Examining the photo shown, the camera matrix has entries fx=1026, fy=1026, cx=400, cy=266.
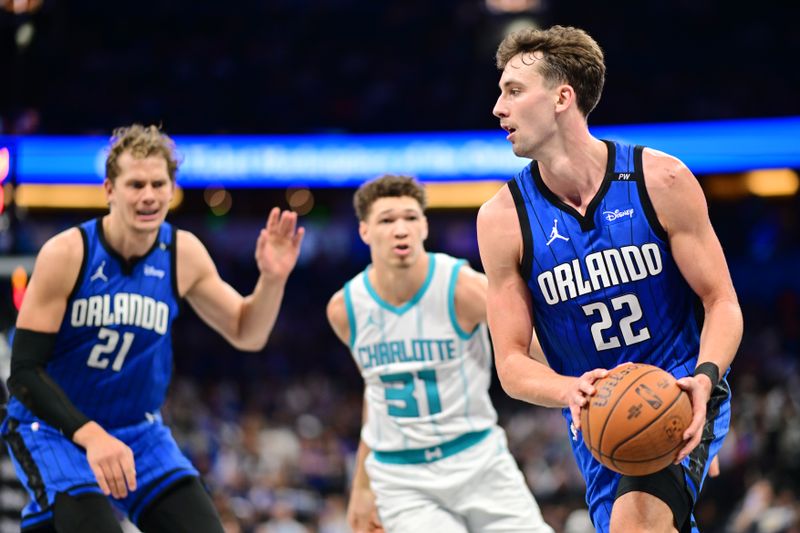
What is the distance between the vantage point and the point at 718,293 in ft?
11.9

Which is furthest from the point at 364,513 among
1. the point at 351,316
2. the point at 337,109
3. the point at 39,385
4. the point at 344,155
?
the point at 337,109

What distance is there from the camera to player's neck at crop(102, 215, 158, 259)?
4.89 m

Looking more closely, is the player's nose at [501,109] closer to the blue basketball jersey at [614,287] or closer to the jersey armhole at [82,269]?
the blue basketball jersey at [614,287]

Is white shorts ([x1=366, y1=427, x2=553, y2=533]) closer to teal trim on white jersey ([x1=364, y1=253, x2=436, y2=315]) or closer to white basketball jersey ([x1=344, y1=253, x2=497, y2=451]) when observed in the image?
white basketball jersey ([x1=344, y1=253, x2=497, y2=451])

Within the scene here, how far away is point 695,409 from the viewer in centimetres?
321

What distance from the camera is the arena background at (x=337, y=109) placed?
679 inches

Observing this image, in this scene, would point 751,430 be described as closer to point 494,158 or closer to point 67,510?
point 494,158

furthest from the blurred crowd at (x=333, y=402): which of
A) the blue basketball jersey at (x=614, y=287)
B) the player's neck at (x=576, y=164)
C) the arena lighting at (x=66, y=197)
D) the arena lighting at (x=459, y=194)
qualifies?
the player's neck at (x=576, y=164)

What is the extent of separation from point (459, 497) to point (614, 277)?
1906mm

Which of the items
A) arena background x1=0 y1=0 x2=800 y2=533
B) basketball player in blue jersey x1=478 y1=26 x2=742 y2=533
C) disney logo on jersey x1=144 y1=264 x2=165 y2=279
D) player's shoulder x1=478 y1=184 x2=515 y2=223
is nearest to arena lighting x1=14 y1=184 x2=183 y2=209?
arena background x1=0 y1=0 x2=800 y2=533

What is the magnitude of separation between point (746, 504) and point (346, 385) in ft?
29.4


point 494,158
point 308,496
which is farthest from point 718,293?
point 494,158

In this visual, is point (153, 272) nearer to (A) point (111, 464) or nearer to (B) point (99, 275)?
(B) point (99, 275)

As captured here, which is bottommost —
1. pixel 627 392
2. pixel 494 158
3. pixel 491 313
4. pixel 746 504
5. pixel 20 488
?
pixel 746 504
